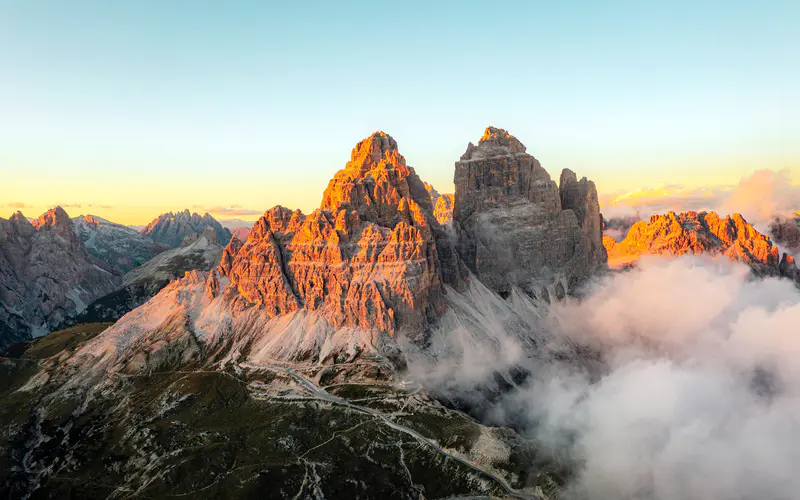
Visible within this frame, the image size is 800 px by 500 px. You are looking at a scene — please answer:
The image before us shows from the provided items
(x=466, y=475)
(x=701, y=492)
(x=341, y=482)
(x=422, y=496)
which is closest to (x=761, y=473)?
(x=701, y=492)

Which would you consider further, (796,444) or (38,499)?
(38,499)

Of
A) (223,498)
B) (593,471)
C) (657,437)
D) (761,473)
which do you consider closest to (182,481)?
(223,498)

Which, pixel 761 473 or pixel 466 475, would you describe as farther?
pixel 466 475

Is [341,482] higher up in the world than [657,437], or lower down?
lower down

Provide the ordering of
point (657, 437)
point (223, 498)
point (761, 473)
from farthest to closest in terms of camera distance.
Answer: point (657, 437)
point (223, 498)
point (761, 473)

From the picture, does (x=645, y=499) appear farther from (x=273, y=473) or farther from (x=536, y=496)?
(x=273, y=473)

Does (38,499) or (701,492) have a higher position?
(701,492)

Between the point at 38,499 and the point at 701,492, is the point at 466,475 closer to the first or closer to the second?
the point at 701,492

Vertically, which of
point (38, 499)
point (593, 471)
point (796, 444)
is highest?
point (796, 444)

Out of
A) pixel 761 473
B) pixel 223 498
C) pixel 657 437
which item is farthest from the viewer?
pixel 657 437
